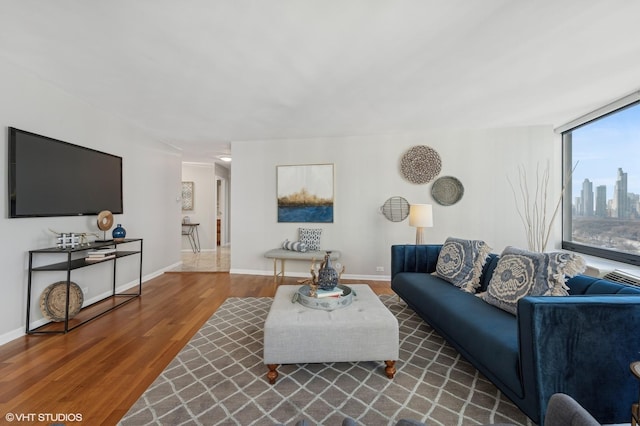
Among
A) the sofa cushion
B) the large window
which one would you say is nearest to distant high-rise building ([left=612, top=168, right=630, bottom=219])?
the large window

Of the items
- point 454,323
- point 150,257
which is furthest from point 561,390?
point 150,257

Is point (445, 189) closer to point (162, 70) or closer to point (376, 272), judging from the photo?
point (376, 272)

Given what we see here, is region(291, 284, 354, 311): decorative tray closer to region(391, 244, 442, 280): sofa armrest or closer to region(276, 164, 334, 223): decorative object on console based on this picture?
region(391, 244, 442, 280): sofa armrest

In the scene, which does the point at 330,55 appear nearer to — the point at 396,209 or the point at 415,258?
the point at 415,258

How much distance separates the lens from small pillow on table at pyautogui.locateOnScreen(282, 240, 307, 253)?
4.28 m

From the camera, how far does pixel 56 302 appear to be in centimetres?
261

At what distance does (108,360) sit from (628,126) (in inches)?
227

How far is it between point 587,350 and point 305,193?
376cm

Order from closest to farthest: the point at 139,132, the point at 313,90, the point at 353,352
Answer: the point at 353,352 → the point at 313,90 → the point at 139,132

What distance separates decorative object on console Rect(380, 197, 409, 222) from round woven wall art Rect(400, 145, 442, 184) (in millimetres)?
395

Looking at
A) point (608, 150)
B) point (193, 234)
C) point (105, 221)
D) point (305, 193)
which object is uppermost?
point (608, 150)

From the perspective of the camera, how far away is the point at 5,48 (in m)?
2.08

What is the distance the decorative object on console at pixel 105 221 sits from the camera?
3156 mm

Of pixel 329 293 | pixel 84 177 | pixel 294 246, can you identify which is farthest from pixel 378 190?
pixel 84 177
